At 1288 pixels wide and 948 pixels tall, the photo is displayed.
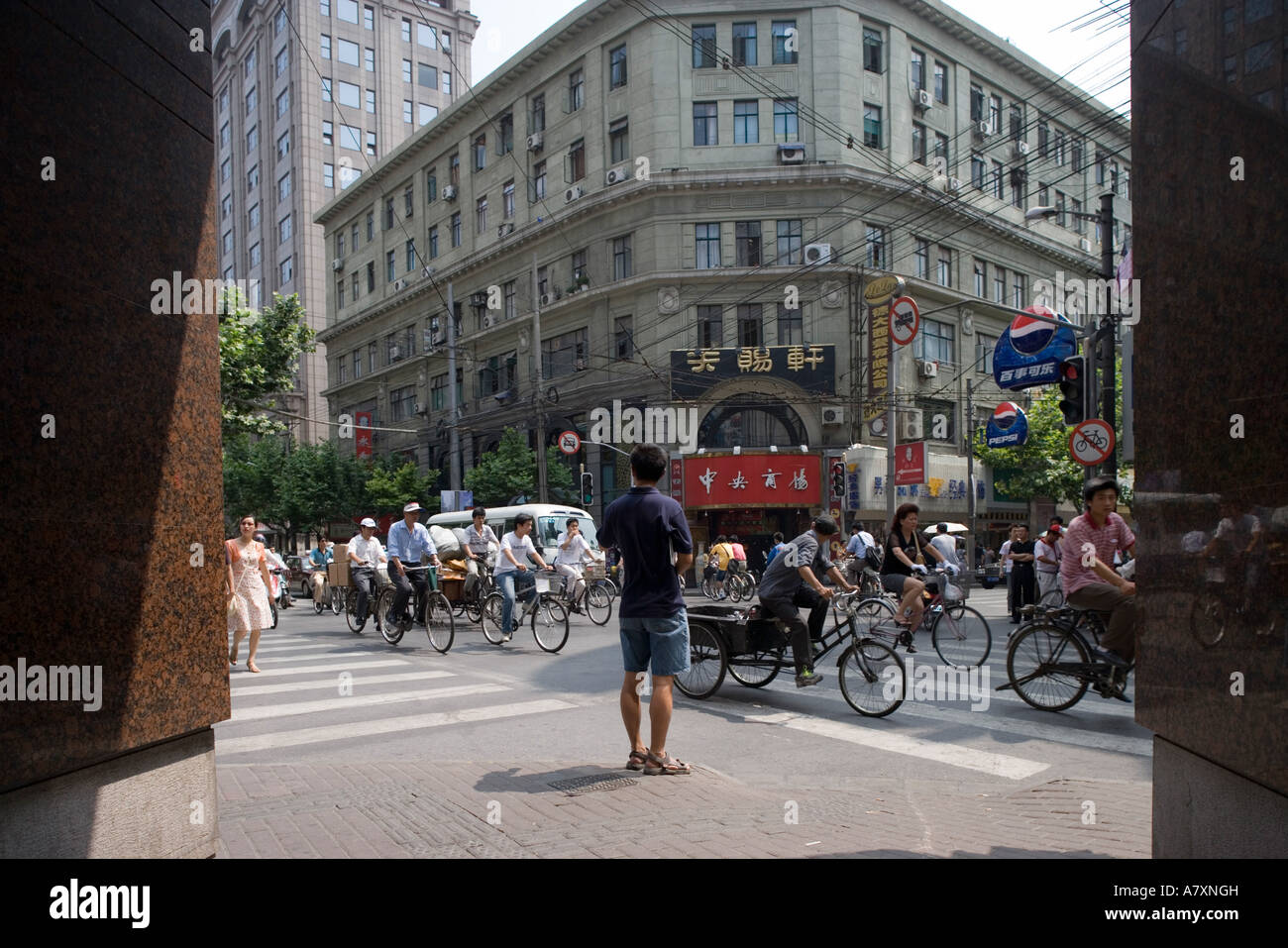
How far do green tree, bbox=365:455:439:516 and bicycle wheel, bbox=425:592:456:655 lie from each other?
27779 mm

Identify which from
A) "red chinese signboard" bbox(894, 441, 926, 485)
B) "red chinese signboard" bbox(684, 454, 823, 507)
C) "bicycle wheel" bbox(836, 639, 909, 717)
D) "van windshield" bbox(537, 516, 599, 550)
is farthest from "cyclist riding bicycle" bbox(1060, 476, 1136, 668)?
"red chinese signboard" bbox(684, 454, 823, 507)

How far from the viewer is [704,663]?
8.41 m

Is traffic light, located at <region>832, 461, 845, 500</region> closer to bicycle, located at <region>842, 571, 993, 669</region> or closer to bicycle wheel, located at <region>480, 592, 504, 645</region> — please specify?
bicycle wheel, located at <region>480, 592, 504, 645</region>

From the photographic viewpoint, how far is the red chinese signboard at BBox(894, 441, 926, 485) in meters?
23.6

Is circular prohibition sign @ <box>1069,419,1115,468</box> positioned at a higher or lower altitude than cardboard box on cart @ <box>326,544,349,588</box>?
higher

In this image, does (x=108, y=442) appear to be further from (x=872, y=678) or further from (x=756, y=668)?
(x=756, y=668)

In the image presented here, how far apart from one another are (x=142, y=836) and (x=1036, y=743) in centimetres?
560

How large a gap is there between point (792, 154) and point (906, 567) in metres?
25.3

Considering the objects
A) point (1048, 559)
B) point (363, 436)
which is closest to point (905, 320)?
point (1048, 559)

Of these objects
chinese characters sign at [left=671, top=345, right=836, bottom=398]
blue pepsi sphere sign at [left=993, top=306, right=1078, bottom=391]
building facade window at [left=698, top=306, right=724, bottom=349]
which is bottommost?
blue pepsi sphere sign at [left=993, top=306, right=1078, bottom=391]

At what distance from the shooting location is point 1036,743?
6.54 m

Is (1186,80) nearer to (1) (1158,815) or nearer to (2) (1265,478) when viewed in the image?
(2) (1265,478)
